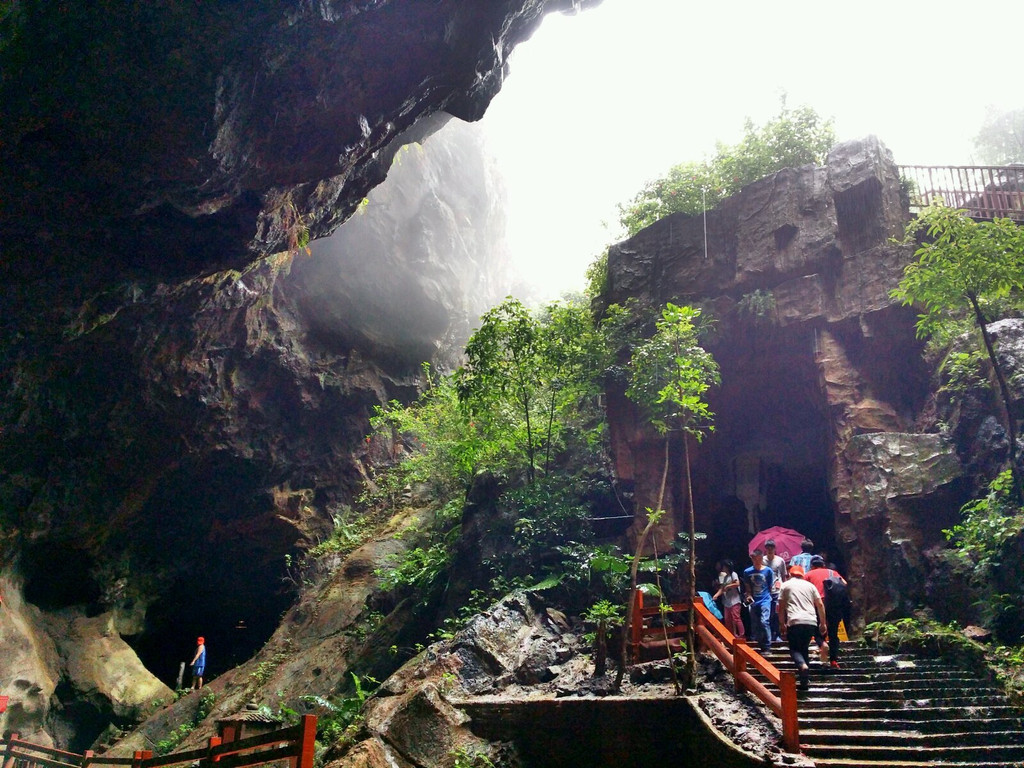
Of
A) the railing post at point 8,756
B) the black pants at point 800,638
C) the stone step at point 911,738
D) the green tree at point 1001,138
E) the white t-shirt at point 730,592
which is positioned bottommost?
the railing post at point 8,756

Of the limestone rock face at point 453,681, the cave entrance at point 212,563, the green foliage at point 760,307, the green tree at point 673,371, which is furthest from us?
the cave entrance at point 212,563

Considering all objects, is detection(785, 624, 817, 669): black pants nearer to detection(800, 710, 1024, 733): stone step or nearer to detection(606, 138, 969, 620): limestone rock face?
detection(800, 710, 1024, 733): stone step

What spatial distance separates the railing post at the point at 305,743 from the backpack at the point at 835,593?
689 centimetres

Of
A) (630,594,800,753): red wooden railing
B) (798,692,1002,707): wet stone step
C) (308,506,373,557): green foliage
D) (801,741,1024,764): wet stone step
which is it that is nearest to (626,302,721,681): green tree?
(630,594,800,753): red wooden railing

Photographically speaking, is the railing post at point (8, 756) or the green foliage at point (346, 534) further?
the green foliage at point (346, 534)

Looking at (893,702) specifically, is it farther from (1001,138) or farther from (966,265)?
(1001,138)

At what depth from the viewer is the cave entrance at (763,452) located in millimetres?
15040

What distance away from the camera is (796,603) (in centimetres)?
797

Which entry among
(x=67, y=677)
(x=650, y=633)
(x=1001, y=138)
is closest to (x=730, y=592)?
(x=650, y=633)

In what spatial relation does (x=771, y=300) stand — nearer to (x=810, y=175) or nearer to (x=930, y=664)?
(x=810, y=175)

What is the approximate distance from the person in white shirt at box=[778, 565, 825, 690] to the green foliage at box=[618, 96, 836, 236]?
1047cm

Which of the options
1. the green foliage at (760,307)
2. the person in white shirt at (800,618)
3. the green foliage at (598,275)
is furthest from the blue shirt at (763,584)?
the green foliage at (598,275)

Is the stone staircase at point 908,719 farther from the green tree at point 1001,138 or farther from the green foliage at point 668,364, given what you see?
the green tree at point 1001,138

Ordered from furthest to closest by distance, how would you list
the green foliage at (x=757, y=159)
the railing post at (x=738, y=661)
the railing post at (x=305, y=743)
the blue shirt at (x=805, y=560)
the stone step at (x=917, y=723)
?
the green foliage at (x=757, y=159), the blue shirt at (x=805, y=560), the railing post at (x=738, y=661), the stone step at (x=917, y=723), the railing post at (x=305, y=743)
